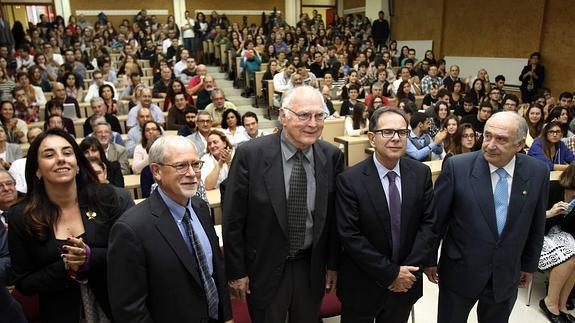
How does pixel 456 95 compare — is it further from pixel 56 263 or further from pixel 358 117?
pixel 56 263

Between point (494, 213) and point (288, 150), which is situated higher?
point (288, 150)

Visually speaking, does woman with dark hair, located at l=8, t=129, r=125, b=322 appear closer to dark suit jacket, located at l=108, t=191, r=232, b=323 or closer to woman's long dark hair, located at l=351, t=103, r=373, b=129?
dark suit jacket, located at l=108, t=191, r=232, b=323

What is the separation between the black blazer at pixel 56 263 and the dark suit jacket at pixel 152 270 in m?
0.24

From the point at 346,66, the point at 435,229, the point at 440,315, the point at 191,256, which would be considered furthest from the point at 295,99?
the point at 346,66

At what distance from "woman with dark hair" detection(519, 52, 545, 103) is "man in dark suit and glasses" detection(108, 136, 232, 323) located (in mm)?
8461

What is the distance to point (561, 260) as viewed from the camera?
2520 mm

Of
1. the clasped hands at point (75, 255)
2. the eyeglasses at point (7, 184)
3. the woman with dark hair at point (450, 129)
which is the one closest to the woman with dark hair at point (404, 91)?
the woman with dark hair at point (450, 129)

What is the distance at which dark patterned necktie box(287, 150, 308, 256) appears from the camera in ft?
5.29

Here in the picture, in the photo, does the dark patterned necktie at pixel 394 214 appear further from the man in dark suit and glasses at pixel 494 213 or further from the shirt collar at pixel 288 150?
the shirt collar at pixel 288 150

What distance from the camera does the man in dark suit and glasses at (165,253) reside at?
125cm

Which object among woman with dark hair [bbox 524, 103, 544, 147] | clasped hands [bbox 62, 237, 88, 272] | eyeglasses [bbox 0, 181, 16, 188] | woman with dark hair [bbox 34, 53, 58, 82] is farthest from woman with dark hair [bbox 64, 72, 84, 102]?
woman with dark hair [bbox 524, 103, 544, 147]

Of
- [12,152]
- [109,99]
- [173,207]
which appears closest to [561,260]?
[173,207]

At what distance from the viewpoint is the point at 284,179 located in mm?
1620

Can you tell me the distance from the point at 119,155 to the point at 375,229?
9.83 feet
